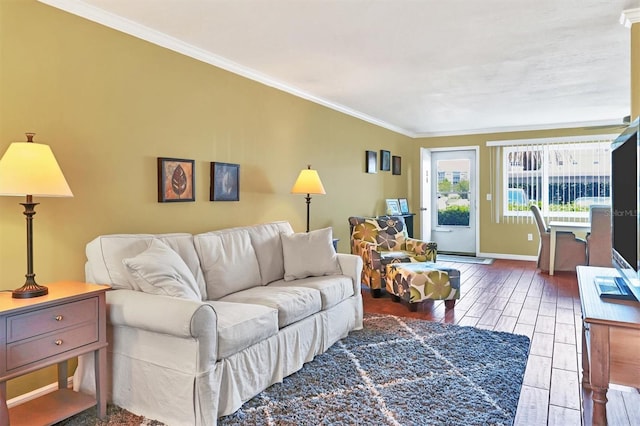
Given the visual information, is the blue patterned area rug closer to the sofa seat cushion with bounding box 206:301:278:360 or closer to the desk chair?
the sofa seat cushion with bounding box 206:301:278:360

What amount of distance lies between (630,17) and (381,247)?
3246mm

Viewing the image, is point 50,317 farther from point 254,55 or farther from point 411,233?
point 411,233

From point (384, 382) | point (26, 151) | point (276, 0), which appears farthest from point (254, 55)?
point (384, 382)

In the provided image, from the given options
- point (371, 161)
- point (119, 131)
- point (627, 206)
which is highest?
point (371, 161)

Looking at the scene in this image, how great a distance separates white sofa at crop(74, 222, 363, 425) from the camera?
6.86 ft

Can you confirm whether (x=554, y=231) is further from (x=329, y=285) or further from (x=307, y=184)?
(x=329, y=285)

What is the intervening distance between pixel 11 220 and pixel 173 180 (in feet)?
3.67

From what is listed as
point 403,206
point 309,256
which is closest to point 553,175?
point 403,206

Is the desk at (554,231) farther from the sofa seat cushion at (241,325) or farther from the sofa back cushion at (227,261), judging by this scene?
the sofa seat cushion at (241,325)

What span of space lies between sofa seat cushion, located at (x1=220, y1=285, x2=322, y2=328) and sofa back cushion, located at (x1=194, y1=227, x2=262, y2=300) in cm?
8

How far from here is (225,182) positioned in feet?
12.1

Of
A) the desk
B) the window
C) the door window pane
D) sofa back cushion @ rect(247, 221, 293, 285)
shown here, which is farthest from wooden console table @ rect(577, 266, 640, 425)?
the door window pane

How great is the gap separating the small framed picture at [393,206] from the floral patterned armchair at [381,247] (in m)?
1.39

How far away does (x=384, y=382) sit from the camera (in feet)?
8.63
